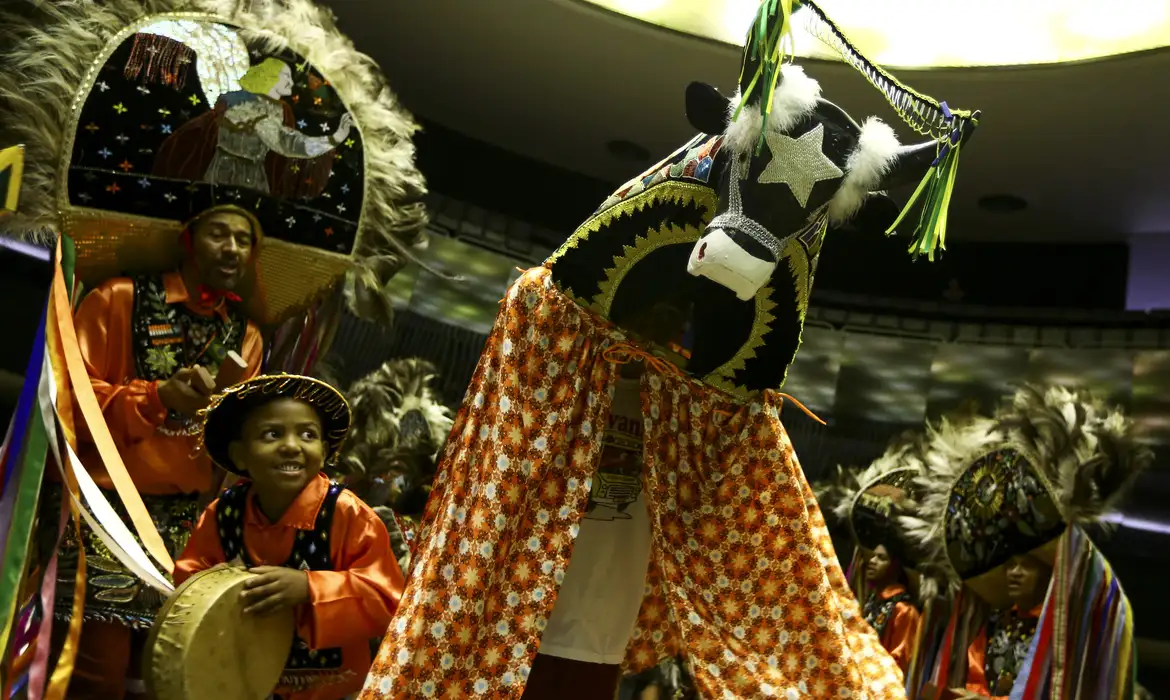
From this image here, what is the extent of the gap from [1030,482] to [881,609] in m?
1.75

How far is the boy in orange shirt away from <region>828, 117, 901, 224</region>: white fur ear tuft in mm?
1207

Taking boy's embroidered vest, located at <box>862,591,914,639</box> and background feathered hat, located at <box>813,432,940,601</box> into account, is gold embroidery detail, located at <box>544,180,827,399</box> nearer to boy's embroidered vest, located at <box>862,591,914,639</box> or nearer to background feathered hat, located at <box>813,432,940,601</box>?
background feathered hat, located at <box>813,432,940,601</box>

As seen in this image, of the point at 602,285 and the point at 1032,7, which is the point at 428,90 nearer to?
the point at 1032,7

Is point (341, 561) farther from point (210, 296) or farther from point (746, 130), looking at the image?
point (746, 130)

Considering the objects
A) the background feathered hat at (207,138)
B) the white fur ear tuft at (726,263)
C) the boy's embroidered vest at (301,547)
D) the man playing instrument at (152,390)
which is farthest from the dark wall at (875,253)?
the white fur ear tuft at (726,263)

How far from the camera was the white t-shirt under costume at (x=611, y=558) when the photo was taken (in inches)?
94.0

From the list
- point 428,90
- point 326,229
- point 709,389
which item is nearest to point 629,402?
point 709,389

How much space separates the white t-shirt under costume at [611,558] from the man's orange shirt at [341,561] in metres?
0.38

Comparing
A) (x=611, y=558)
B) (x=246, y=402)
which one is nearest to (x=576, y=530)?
(x=611, y=558)

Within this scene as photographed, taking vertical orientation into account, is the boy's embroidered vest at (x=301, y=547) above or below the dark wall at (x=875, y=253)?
below

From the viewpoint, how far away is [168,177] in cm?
294

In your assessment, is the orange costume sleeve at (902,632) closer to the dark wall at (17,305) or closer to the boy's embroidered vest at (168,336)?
the boy's embroidered vest at (168,336)

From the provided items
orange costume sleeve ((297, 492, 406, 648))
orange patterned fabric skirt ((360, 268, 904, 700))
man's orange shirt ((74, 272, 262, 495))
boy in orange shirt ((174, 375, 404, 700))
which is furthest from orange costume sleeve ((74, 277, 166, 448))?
orange patterned fabric skirt ((360, 268, 904, 700))

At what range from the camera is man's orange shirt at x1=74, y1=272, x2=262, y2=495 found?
2.79 meters
